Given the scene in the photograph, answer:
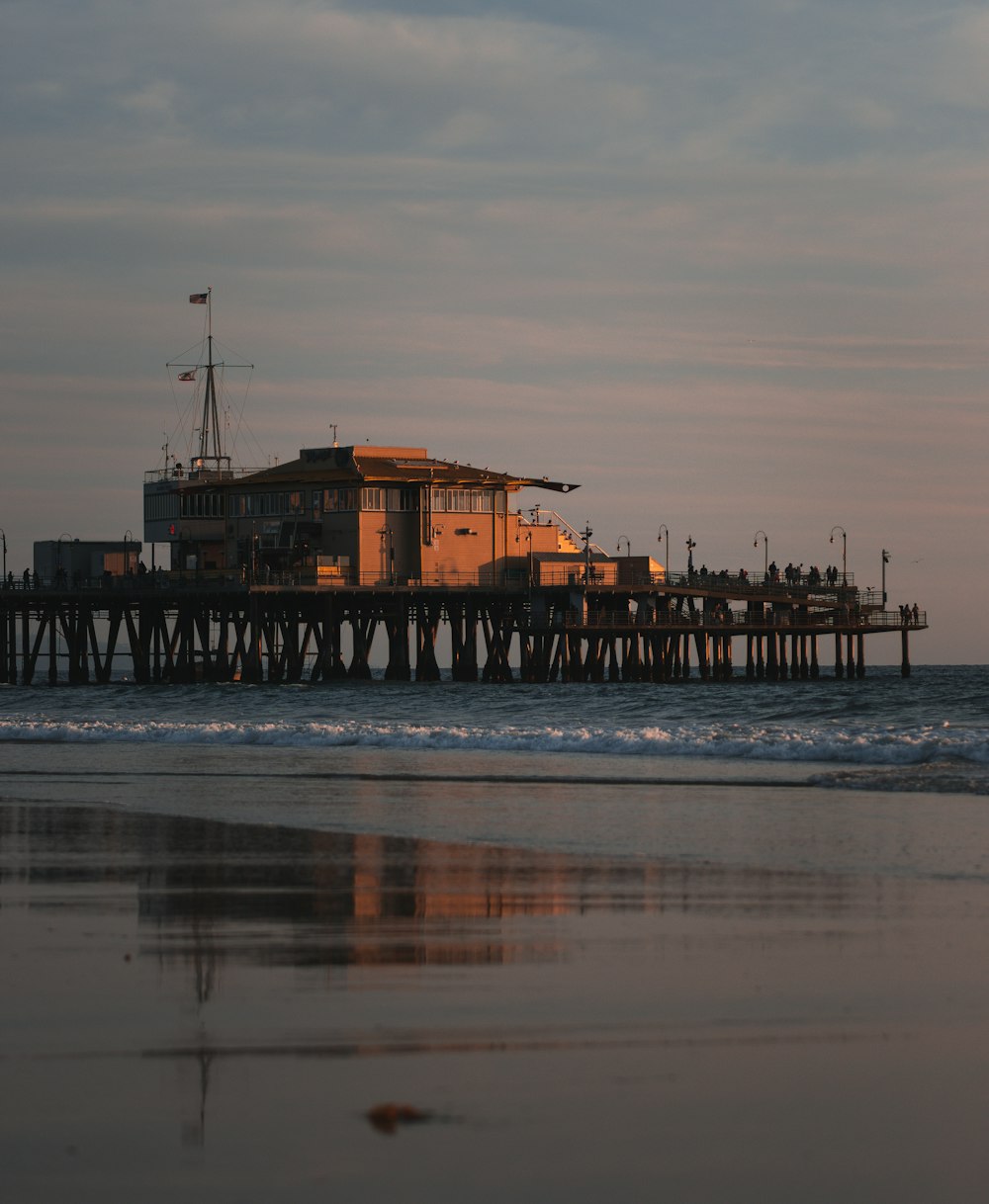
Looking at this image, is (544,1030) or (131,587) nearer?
(544,1030)

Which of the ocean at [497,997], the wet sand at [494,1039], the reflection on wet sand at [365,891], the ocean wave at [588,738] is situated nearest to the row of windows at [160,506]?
the ocean wave at [588,738]

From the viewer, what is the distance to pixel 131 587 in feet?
266

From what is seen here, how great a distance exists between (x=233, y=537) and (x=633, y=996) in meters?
73.3

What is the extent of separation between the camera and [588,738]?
33219 millimetres

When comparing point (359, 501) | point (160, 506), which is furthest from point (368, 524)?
point (160, 506)

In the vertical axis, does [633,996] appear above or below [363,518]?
below

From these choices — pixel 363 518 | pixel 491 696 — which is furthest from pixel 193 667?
pixel 491 696

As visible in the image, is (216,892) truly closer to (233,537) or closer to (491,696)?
(491,696)

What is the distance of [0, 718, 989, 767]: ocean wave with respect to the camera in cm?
2817

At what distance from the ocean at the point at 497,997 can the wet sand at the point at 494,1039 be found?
0.07 ft

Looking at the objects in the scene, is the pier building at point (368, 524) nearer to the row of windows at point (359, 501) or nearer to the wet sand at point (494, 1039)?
the row of windows at point (359, 501)

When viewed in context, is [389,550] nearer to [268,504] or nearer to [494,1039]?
[268,504]

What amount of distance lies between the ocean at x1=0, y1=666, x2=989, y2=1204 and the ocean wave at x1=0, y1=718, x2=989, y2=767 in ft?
24.6

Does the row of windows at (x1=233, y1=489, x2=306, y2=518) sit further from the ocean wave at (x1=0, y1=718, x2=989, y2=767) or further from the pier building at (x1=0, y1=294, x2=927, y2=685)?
the ocean wave at (x1=0, y1=718, x2=989, y2=767)
